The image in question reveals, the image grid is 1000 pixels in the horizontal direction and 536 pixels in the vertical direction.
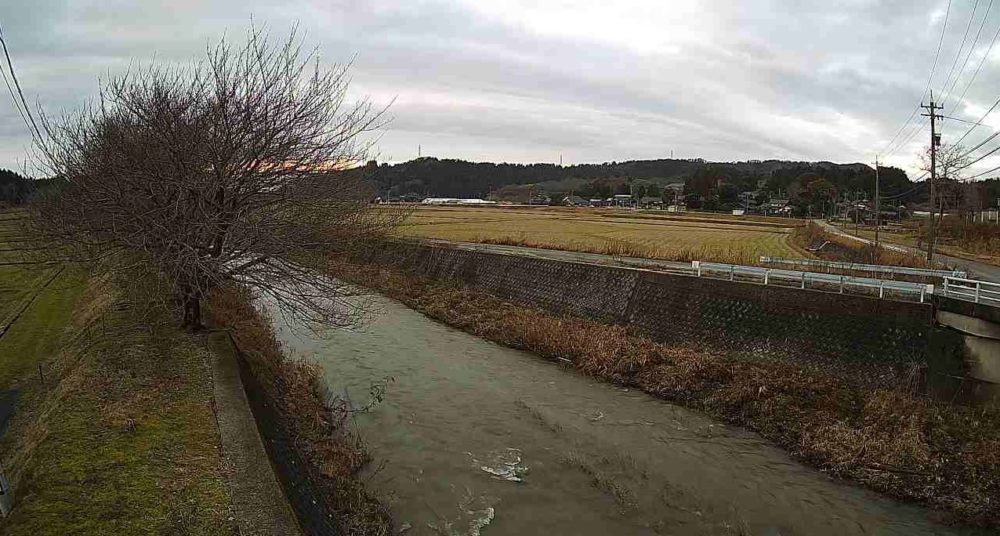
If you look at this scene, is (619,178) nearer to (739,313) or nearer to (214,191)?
(739,313)

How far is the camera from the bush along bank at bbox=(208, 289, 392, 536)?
756 cm

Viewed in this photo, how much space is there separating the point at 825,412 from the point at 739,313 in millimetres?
4709

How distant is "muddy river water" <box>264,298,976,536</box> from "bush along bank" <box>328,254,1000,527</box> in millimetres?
482

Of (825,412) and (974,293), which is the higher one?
(974,293)

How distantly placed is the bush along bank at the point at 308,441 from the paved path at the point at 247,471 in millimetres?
244

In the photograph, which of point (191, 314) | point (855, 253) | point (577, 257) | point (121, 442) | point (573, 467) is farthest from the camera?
point (855, 253)

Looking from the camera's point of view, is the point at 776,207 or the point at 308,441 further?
the point at 776,207

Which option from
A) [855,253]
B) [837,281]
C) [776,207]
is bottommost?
[855,253]

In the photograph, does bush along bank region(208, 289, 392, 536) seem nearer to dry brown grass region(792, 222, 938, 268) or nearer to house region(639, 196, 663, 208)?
dry brown grass region(792, 222, 938, 268)

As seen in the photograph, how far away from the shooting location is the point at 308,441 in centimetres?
989

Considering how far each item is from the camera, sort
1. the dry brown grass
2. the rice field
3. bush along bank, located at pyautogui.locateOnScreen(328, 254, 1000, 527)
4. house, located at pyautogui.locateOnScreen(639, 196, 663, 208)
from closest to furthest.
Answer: bush along bank, located at pyautogui.locateOnScreen(328, 254, 1000, 527)
the dry brown grass
the rice field
house, located at pyautogui.locateOnScreen(639, 196, 663, 208)

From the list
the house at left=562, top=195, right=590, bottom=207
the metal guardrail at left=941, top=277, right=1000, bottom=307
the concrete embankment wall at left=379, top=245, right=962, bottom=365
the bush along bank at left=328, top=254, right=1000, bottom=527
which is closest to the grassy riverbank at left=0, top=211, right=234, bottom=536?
the bush along bank at left=328, top=254, right=1000, bottom=527

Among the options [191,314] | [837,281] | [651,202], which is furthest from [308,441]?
[651,202]

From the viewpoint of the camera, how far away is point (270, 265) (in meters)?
13.0
